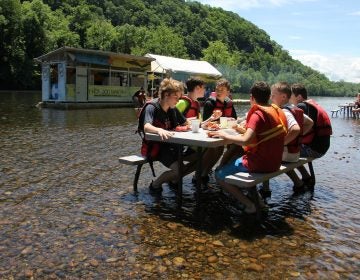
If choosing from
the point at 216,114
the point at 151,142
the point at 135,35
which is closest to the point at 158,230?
the point at 151,142

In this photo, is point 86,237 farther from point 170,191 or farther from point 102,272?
point 170,191

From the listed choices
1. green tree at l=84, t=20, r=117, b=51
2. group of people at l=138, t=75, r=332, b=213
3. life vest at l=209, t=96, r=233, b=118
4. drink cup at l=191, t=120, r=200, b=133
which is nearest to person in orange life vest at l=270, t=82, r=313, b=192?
group of people at l=138, t=75, r=332, b=213

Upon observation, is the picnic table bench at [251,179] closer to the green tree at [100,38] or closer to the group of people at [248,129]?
the group of people at [248,129]

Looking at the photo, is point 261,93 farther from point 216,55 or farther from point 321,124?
point 216,55

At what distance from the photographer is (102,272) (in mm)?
4016

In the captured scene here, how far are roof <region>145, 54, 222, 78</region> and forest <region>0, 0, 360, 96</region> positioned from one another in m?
34.8

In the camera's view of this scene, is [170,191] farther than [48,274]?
Yes

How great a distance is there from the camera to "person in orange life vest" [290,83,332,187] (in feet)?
23.6

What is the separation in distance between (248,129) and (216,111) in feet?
7.32

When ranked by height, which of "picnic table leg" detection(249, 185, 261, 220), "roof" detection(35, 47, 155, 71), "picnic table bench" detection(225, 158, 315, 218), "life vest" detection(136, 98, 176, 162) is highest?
"roof" detection(35, 47, 155, 71)

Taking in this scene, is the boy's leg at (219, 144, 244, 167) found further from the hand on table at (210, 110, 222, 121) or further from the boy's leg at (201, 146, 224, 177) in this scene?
the hand on table at (210, 110, 222, 121)

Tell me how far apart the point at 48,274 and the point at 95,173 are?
452cm

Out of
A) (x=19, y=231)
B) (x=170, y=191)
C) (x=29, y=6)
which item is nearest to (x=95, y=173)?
(x=170, y=191)

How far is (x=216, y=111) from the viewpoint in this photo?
7.40m
